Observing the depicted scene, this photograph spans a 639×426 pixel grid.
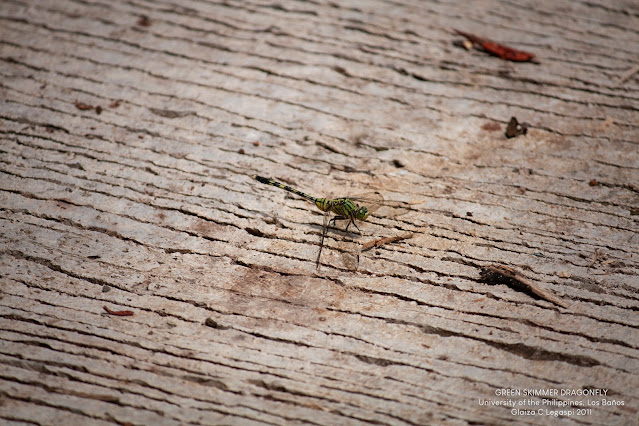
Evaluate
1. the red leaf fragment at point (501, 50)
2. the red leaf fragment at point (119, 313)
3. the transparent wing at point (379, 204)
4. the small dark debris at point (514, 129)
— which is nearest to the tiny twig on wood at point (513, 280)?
the transparent wing at point (379, 204)

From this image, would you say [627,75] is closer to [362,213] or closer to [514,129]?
[514,129]

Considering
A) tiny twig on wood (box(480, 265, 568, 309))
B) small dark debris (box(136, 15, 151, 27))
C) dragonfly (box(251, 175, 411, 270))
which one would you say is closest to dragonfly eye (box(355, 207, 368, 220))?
dragonfly (box(251, 175, 411, 270))

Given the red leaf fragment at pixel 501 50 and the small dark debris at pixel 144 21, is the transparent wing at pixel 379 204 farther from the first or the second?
→ the small dark debris at pixel 144 21

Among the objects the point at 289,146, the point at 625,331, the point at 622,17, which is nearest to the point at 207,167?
the point at 289,146

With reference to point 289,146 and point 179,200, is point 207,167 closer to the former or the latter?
point 179,200

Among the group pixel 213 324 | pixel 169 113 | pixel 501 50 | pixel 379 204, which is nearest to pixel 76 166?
pixel 169 113

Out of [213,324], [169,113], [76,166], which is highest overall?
[169,113]

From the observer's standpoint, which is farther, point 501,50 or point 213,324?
point 501,50
